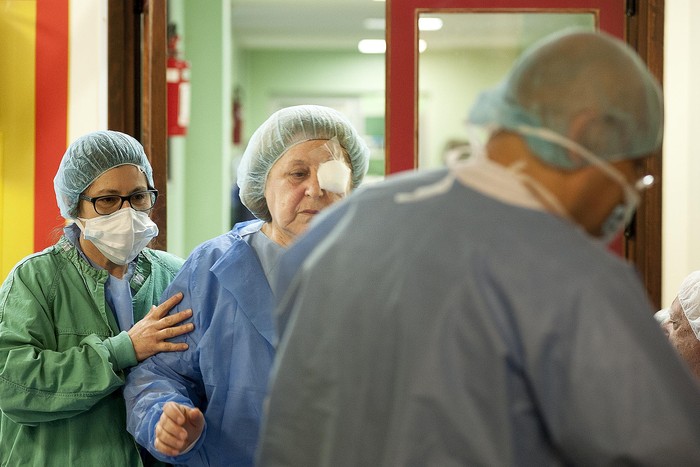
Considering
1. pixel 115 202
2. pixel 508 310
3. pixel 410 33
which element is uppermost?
pixel 410 33

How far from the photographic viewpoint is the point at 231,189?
22.7 ft

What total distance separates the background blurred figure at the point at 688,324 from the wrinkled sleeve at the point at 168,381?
1.19 metres

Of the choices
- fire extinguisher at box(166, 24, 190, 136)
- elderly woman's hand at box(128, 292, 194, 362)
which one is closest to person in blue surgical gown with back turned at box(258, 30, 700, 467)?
elderly woman's hand at box(128, 292, 194, 362)

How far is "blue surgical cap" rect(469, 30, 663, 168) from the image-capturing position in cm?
109

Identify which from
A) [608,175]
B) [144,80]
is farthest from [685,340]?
[144,80]

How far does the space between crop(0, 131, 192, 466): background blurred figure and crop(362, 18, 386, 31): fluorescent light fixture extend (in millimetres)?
5565

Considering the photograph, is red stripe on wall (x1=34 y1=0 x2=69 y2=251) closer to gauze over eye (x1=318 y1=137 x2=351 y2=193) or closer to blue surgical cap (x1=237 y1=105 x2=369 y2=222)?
blue surgical cap (x1=237 y1=105 x2=369 y2=222)

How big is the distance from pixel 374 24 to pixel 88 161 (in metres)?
5.90

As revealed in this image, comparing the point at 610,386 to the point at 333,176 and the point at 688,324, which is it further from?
the point at 688,324

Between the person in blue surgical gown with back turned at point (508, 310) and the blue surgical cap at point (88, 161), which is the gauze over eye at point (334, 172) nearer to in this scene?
the blue surgical cap at point (88, 161)

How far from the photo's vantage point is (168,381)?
6.42ft

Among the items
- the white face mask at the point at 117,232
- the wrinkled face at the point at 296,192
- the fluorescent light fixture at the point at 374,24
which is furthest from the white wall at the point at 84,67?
the fluorescent light fixture at the point at 374,24

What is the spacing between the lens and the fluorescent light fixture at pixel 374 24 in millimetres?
7562

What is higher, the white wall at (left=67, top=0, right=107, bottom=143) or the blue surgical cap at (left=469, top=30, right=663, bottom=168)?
the white wall at (left=67, top=0, right=107, bottom=143)
